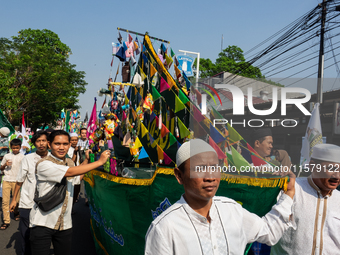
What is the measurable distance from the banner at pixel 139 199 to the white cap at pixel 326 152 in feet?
0.88

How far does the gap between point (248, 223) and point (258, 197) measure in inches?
19.7

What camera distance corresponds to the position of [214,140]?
249 centimetres

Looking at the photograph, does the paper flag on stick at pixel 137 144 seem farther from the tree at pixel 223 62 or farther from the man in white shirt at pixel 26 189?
the tree at pixel 223 62

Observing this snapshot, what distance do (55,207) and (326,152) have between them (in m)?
2.46

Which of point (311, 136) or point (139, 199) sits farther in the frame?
point (139, 199)

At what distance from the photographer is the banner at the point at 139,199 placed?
2.22m

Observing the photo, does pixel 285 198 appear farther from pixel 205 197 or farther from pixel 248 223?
pixel 205 197

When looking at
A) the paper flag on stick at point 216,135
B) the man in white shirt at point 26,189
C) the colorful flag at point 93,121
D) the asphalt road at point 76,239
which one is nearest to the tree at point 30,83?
the colorful flag at point 93,121

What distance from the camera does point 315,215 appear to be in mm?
2045

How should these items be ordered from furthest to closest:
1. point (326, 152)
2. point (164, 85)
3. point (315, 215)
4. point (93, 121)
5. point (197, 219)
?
1. point (93, 121)
2. point (164, 85)
3. point (315, 215)
4. point (326, 152)
5. point (197, 219)

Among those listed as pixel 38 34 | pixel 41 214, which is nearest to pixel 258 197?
pixel 41 214

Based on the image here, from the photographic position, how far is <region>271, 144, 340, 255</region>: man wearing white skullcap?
1991 millimetres

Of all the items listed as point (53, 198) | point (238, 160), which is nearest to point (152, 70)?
point (53, 198)

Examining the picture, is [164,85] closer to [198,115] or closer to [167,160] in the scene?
[167,160]
